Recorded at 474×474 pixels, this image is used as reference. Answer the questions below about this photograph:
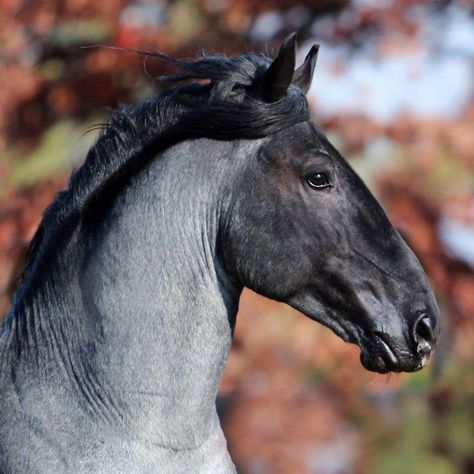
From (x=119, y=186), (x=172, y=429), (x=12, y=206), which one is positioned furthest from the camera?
(x=12, y=206)

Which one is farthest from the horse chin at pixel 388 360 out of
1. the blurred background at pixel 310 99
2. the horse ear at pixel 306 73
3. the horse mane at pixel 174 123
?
the blurred background at pixel 310 99

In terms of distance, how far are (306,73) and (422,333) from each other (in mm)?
818

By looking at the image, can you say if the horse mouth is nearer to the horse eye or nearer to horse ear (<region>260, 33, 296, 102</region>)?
the horse eye

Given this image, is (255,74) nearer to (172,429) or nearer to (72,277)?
(72,277)

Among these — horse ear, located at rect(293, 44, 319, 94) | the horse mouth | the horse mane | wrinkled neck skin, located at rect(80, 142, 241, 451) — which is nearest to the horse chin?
the horse mouth

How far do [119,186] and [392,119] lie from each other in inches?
230

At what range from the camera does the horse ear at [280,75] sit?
9.32 feet

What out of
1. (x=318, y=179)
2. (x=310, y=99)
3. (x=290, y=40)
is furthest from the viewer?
(x=310, y=99)

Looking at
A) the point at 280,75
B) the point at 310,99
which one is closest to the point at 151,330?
the point at 280,75

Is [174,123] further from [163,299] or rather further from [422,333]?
[422,333]

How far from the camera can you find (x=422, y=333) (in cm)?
287

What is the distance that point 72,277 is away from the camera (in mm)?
2980

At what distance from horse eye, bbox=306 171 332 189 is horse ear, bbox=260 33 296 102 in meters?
0.22

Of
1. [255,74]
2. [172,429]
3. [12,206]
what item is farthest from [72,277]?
[12,206]
